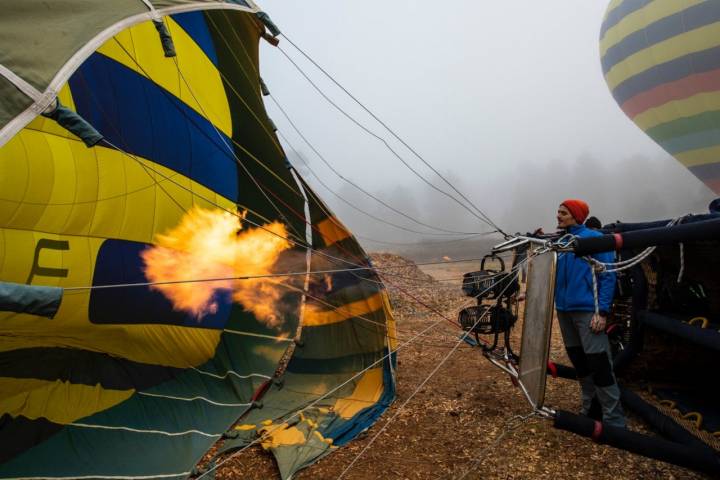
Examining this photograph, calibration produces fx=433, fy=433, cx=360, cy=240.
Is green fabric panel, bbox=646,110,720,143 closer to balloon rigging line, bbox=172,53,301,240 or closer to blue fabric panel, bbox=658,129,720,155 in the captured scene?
blue fabric panel, bbox=658,129,720,155

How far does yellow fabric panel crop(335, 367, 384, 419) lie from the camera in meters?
4.64

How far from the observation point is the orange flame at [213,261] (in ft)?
16.7

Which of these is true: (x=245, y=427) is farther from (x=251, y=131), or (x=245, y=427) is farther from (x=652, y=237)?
(x=652, y=237)

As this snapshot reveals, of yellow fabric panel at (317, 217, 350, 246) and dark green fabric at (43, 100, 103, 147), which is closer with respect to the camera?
dark green fabric at (43, 100, 103, 147)

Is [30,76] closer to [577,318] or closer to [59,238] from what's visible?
[59,238]

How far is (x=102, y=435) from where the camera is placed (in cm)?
388

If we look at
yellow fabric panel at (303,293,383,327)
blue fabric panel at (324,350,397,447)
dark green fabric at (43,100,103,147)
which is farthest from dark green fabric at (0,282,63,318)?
yellow fabric panel at (303,293,383,327)

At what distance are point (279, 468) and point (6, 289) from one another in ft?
8.69

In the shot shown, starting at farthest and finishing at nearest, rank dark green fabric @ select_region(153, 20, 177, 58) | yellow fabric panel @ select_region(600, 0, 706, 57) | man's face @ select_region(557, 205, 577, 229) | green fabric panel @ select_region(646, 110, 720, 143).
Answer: green fabric panel @ select_region(646, 110, 720, 143)
yellow fabric panel @ select_region(600, 0, 706, 57)
man's face @ select_region(557, 205, 577, 229)
dark green fabric @ select_region(153, 20, 177, 58)

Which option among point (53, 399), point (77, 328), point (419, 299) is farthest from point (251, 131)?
point (419, 299)

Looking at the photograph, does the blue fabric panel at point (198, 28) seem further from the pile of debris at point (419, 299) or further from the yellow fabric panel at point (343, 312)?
the pile of debris at point (419, 299)

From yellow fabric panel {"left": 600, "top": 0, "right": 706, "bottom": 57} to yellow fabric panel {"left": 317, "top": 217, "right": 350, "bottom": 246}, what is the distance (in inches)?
444

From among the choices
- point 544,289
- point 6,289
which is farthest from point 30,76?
point 544,289

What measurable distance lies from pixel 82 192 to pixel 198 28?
222cm
